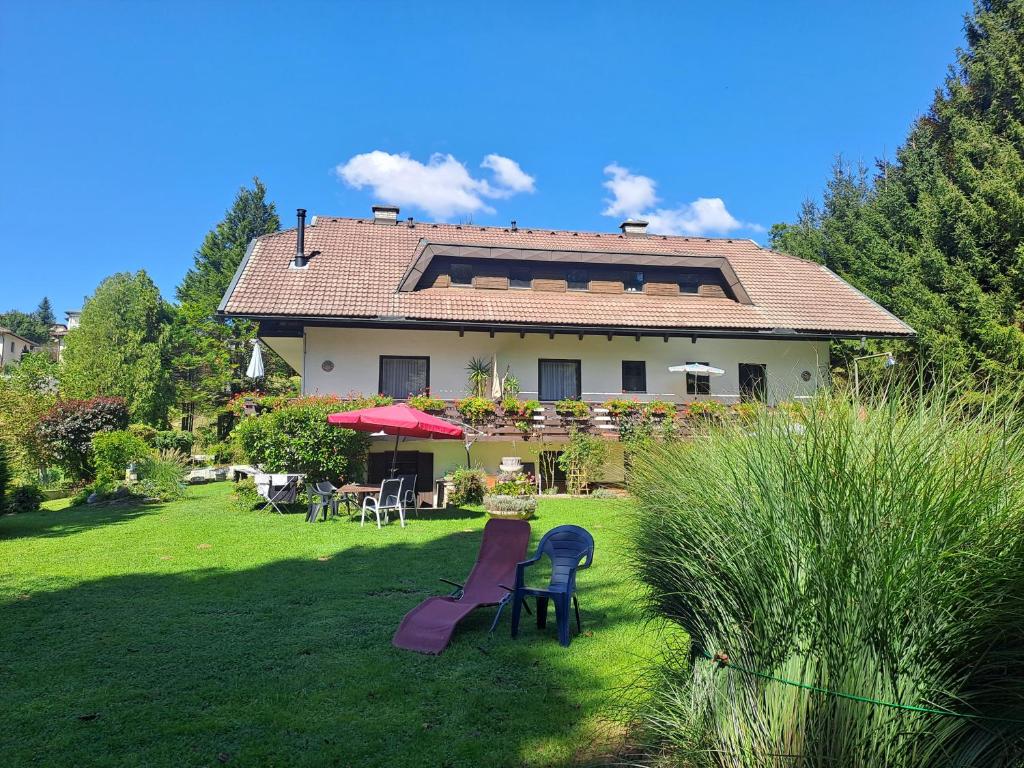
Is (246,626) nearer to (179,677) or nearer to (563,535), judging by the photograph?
(179,677)

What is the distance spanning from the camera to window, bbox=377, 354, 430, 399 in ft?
57.3

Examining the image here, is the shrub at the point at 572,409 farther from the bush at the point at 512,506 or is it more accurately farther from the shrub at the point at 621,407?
the bush at the point at 512,506

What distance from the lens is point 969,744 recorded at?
2289 millimetres

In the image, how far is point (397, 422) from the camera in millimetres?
10742

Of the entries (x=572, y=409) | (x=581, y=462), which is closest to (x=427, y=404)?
(x=572, y=409)

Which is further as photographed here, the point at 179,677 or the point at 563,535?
the point at 563,535

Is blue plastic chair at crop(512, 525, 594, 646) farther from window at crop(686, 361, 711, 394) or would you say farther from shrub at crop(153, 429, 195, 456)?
shrub at crop(153, 429, 195, 456)

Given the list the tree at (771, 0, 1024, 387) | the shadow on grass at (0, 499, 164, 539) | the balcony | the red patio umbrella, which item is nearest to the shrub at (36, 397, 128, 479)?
the shadow on grass at (0, 499, 164, 539)

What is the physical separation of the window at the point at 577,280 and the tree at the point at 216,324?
1359 centimetres

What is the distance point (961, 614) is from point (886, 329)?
64.3 ft

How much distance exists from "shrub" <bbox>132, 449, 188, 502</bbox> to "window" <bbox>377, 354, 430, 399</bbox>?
5.59 meters

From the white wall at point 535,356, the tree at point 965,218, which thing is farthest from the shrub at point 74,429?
the tree at point 965,218

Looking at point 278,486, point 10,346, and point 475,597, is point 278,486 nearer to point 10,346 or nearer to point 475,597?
point 475,597

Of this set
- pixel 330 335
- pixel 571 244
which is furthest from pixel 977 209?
pixel 330 335
